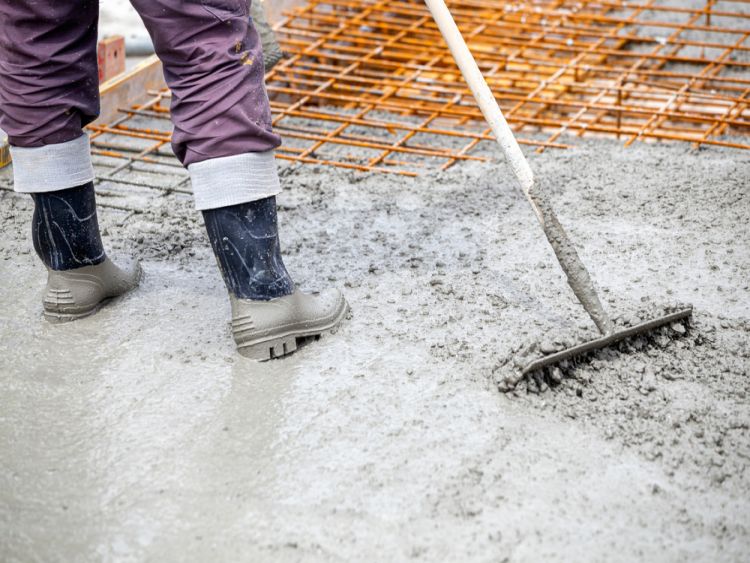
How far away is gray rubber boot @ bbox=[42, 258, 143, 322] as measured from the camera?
233 cm

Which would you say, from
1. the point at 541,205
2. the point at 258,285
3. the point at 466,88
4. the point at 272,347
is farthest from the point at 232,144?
the point at 466,88

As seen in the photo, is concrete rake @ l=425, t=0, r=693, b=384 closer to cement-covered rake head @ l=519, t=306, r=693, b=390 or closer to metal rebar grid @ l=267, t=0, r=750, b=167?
cement-covered rake head @ l=519, t=306, r=693, b=390

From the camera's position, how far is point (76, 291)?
2.34 metres

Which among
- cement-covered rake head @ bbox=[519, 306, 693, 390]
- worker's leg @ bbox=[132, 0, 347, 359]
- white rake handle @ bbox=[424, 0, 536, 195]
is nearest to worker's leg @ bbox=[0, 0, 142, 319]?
worker's leg @ bbox=[132, 0, 347, 359]

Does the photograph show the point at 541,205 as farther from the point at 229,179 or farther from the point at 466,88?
the point at 466,88

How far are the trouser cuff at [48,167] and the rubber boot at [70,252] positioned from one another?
0.09 ft

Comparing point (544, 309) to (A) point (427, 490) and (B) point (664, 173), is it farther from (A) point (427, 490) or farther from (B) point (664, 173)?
(B) point (664, 173)

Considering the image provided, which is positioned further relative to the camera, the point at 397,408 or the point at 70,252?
the point at 70,252

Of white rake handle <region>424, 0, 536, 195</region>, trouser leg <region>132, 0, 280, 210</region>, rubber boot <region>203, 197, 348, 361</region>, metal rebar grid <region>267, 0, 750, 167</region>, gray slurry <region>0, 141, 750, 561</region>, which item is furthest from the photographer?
metal rebar grid <region>267, 0, 750, 167</region>

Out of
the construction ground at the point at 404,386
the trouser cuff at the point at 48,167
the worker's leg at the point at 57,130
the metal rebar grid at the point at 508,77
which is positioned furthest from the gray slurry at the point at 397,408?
the metal rebar grid at the point at 508,77

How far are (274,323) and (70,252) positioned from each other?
1.88 ft

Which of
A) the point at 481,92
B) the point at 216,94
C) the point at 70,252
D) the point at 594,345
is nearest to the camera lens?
the point at 216,94

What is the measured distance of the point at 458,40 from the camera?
86.0 inches

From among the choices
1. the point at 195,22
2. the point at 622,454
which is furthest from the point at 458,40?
the point at 622,454
